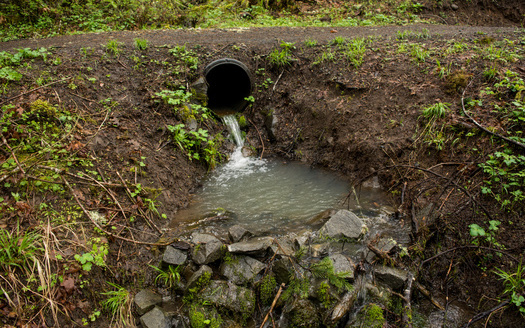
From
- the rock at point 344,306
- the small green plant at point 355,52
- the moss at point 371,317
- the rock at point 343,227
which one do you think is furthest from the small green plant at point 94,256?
the small green plant at point 355,52

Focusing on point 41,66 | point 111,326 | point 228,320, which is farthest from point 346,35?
point 111,326

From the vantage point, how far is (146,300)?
3186 mm

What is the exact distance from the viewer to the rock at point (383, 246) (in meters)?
3.52

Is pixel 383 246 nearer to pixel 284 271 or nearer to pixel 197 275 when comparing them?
pixel 284 271

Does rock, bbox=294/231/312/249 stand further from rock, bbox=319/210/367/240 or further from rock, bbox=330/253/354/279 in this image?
rock, bbox=330/253/354/279

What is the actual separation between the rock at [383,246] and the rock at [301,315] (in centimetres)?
93

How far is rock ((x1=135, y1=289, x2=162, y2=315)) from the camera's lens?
3.11 meters

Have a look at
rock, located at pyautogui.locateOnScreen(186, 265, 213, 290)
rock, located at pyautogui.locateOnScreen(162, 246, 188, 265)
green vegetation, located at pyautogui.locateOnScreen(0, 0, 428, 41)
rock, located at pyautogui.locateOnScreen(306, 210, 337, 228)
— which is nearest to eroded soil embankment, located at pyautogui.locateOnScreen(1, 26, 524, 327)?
rock, located at pyautogui.locateOnScreen(162, 246, 188, 265)

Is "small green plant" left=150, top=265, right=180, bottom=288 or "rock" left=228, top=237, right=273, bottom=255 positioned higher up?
"rock" left=228, top=237, right=273, bottom=255

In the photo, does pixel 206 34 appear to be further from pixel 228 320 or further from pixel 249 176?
pixel 228 320

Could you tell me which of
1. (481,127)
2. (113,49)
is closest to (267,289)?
(481,127)

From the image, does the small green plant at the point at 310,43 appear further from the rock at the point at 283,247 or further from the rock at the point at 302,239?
the rock at the point at 283,247

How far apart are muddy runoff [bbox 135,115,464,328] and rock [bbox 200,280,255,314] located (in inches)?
0.4

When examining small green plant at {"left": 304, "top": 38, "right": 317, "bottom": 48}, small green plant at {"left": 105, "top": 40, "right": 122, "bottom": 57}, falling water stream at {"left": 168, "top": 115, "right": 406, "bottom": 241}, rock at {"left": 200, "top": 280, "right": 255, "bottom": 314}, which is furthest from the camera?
small green plant at {"left": 304, "top": 38, "right": 317, "bottom": 48}
